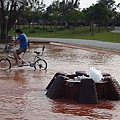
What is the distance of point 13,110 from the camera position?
7.73m

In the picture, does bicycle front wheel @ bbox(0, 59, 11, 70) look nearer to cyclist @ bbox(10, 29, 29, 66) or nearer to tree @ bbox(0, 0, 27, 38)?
cyclist @ bbox(10, 29, 29, 66)

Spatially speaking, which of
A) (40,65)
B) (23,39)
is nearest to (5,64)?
(40,65)

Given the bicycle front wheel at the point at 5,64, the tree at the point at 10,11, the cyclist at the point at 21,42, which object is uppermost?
the tree at the point at 10,11

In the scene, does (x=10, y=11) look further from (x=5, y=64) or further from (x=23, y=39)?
(x=23, y=39)

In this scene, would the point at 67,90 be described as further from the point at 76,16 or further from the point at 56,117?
the point at 76,16

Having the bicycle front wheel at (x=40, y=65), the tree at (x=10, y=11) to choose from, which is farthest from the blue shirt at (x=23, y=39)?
the tree at (x=10, y=11)

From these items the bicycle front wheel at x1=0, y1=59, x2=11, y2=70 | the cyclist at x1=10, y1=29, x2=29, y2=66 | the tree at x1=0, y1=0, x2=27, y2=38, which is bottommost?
the bicycle front wheel at x1=0, y1=59, x2=11, y2=70

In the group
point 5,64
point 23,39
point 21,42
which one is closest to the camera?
point 23,39

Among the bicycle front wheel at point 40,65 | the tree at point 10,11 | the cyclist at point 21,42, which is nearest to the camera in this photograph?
the cyclist at point 21,42

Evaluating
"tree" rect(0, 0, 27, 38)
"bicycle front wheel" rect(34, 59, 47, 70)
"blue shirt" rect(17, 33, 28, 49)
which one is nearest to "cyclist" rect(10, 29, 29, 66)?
"blue shirt" rect(17, 33, 28, 49)

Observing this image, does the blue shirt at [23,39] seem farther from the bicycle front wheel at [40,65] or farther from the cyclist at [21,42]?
the bicycle front wheel at [40,65]

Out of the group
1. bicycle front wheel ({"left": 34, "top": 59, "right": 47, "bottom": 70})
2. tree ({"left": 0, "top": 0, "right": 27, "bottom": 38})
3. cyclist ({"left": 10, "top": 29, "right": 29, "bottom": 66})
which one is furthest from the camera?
tree ({"left": 0, "top": 0, "right": 27, "bottom": 38})

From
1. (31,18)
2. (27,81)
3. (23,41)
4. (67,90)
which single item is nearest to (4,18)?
(23,41)

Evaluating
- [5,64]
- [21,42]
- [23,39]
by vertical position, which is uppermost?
[23,39]
